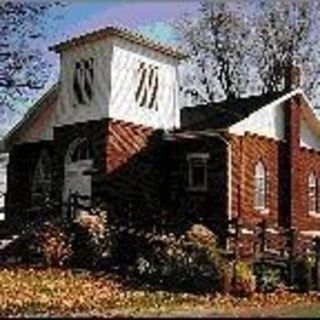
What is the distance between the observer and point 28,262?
27.0 meters

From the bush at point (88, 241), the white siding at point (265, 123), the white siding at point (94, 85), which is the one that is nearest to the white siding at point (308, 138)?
the white siding at point (265, 123)

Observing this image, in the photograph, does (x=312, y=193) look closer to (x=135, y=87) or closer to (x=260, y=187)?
(x=260, y=187)

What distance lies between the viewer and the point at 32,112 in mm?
36812

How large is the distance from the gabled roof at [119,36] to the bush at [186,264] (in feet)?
29.8

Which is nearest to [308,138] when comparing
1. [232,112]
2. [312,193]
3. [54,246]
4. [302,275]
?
[312,193]

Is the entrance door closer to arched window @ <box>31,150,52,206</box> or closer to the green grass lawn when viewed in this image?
arched window @ <box>31,150,52,206</box>

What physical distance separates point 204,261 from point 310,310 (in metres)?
4.93

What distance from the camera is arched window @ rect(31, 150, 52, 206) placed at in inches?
1409

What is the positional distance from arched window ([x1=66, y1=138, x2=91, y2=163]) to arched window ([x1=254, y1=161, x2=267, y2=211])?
6.89m

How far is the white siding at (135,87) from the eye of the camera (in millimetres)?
32000

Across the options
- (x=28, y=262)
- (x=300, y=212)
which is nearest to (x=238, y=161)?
(x=300, y=212)

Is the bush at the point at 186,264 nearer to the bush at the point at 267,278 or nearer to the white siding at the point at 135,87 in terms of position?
the bush at the point at 267,278

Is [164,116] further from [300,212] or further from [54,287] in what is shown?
[54,287]

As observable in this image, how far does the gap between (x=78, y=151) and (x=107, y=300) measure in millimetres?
13203
